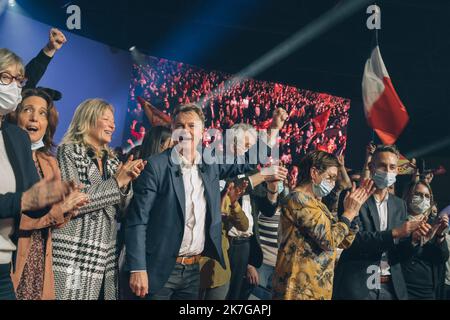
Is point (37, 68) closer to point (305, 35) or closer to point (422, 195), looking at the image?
point (422, 195)

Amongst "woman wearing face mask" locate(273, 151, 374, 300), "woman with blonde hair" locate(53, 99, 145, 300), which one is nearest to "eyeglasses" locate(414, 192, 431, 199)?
"woman wearing face mask" locate(273, 151, 374, 300)

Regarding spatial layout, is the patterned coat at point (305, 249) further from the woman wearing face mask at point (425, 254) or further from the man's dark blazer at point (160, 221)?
the woman wearing face mask at point (425, 254)

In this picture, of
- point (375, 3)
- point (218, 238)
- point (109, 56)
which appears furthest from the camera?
point (375, 3)

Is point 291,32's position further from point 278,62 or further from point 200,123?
point 200,123

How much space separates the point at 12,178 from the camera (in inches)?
113

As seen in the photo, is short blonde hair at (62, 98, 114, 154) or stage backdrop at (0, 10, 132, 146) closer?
short blonde hair at (62, 98, 114, 154)

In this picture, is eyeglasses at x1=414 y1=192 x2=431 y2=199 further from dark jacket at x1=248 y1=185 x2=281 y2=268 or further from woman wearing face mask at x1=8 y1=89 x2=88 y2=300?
woman wearing face mask at x1=8 y1=89 x2=88 y2=300

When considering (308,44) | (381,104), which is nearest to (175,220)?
(381,104)

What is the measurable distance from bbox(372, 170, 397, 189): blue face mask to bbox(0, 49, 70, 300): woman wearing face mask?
2.81 metres

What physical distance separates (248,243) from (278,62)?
8.94 ft

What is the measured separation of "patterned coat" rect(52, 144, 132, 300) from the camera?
3.67m

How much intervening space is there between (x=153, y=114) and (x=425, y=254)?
8.54 feet

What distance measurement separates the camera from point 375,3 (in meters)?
7.21
